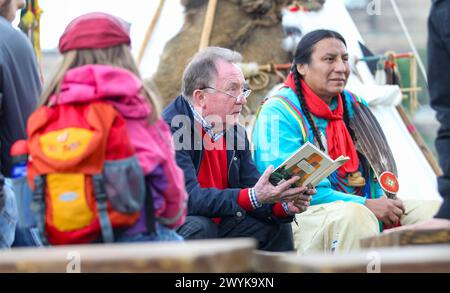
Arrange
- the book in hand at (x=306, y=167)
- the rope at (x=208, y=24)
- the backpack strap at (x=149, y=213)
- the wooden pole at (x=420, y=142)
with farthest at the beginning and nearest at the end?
the rope at (x=208, y=24), the wooden pole at (x=420, y=142), the book in hand at (x=306, y=167), the backpack strap at (x=149, y=213)

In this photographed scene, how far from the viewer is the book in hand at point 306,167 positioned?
12.4ft

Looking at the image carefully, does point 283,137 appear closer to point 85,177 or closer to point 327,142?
point 327,142

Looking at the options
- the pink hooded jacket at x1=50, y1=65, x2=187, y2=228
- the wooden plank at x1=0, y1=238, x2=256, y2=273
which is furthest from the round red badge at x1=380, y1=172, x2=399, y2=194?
the wooden plank at x1=0, y1=238, x2=256, y2=273

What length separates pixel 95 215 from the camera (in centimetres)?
271

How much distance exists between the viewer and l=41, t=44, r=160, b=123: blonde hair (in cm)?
288

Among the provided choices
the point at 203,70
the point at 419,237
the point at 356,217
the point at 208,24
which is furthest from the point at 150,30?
the point at 419,237

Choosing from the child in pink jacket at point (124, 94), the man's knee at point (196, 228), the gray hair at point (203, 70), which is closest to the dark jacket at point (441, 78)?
the child in pink jacket at point (124, 94)

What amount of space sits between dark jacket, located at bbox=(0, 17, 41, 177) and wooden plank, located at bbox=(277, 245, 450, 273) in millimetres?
1486

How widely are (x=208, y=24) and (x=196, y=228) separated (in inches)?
163

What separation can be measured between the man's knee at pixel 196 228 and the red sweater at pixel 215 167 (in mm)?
117

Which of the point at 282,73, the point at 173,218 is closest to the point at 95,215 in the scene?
the point at 173,218

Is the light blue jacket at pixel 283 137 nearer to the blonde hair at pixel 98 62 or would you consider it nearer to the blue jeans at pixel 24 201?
the blonde hair at pixel 98 62

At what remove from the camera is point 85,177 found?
106 inches

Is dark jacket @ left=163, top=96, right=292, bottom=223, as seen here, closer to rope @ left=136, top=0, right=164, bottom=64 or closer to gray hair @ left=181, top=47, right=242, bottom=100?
gray hair @ left=181, top=47, right=242, bottom=100
